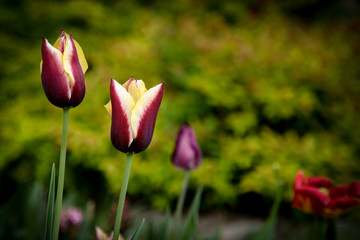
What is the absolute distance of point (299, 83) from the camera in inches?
90.0

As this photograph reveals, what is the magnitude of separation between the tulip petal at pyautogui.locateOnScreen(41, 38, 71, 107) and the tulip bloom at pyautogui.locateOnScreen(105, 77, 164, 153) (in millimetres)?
95

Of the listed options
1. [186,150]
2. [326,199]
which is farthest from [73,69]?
[326,199]

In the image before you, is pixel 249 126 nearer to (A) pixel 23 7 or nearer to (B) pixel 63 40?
(B) pixel 63 40

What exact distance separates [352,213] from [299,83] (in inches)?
36.5

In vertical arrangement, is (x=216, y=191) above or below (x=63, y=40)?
below

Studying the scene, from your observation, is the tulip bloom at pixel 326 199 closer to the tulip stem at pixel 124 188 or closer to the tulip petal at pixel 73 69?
the tulip stem at pixel 124 188

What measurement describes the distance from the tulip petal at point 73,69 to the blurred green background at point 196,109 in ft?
3.00

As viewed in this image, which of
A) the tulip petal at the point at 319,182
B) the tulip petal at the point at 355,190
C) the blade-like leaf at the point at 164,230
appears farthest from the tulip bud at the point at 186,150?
the tulip petal at the point at 355,190

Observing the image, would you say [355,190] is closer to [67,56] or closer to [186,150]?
[186,150]

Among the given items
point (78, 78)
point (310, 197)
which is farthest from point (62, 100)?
point (310, 197)

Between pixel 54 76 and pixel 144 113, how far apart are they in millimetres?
187

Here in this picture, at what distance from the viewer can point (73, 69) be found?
0.62 meters

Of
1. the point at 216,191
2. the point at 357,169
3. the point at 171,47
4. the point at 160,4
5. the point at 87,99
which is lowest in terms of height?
the point at 216,191

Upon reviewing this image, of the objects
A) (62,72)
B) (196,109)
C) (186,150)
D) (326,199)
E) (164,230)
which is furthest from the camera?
(196,109)
